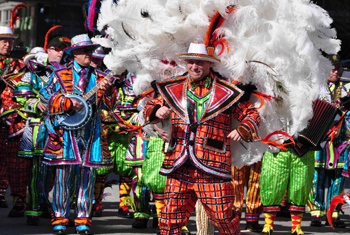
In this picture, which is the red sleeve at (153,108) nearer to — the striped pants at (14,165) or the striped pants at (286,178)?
the striped pants at (286,178)

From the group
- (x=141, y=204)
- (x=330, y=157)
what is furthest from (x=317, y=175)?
(x=141, y=204)

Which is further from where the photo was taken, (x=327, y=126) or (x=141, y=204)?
(x=141, y=204)

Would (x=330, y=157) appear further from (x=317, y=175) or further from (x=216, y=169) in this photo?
(x=216, y=169)

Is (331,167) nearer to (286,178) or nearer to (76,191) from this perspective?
(286,178)

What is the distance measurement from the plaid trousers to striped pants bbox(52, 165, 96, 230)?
1.92m

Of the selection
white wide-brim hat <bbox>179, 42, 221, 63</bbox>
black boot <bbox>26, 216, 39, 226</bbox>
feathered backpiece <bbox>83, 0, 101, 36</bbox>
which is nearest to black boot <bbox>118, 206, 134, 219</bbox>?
black boot <bbox>26, 216, 39, 226</bbox>

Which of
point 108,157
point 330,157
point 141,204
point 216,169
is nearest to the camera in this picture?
point 216,169

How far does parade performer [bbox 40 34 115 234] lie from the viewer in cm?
704

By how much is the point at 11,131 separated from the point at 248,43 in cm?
423

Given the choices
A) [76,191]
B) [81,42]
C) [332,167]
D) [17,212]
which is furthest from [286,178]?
[17,212]

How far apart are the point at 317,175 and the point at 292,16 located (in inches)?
148

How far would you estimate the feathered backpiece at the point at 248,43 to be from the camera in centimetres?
549

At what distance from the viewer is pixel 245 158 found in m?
5.81

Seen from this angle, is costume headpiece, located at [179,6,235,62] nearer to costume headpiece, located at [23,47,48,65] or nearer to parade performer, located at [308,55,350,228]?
parade performer, located at [308,55,350,228]
